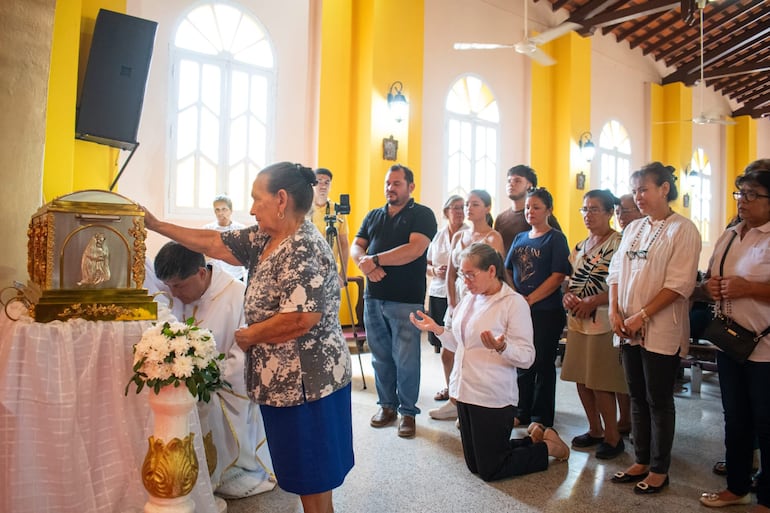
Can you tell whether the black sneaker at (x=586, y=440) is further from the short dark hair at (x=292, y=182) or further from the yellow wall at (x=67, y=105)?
the yellow wall at (x=67, y=105)

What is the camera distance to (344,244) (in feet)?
15.9

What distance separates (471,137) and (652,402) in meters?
6.72

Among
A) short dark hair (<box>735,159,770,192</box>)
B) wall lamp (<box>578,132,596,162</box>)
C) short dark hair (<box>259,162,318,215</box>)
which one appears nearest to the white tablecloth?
short dark hair (<box>259,162,318,215</box>)

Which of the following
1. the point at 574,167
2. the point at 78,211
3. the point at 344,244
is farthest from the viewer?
the point at 574,167

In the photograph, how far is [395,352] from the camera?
11.5ft

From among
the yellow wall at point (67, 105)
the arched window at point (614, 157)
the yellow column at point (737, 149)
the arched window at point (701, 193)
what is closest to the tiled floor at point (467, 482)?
the yellow wall at point (67, 105)

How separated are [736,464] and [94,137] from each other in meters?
4.41

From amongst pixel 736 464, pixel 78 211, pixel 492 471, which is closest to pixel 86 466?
pixel 78 211

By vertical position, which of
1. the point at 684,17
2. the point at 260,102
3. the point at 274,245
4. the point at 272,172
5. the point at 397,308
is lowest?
the point at 397,308

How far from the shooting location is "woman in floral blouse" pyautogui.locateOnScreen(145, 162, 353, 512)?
5.81 feet

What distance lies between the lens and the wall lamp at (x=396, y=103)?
7031 mm

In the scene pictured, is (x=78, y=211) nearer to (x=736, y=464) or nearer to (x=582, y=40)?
(x=736, y=464)

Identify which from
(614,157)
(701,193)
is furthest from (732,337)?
(701,193)

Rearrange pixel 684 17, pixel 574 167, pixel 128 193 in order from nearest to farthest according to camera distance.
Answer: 1. pixel 128 193
2. pixel 684 17
3. pixel 574 167
